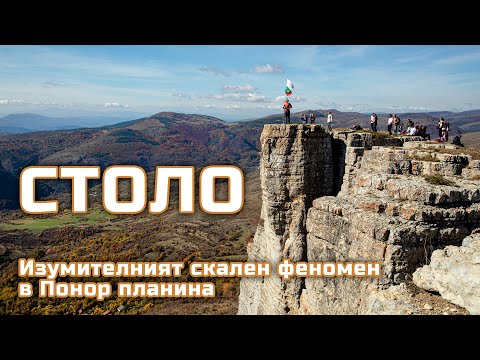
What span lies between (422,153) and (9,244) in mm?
100724

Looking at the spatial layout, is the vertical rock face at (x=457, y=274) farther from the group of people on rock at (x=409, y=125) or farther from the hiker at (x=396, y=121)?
the hiker at (x=396, y=121)

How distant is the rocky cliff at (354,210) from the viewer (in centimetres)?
1183

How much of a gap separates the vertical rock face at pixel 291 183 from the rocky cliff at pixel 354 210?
52 mm

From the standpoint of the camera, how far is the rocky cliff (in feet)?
38.8

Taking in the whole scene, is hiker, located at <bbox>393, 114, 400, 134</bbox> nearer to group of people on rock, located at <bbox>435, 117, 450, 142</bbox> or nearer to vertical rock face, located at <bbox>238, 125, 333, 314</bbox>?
group of people on rock, located at <bbox>435, 117, 450, 142</bbox>

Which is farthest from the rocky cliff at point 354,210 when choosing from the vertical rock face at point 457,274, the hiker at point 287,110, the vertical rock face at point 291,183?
the hiker at point 287,110

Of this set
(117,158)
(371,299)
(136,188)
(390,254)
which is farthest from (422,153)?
(117,158)

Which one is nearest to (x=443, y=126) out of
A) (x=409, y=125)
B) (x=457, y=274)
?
(x=409, y=125)

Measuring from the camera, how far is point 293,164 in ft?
64.2

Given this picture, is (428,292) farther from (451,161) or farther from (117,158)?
(117,158)

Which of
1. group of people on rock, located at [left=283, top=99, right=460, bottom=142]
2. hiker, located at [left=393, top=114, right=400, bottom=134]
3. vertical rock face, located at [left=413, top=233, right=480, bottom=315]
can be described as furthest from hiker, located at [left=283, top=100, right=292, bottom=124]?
vertical rock face, located at [left=413, top=233, right=480, bottom=315]

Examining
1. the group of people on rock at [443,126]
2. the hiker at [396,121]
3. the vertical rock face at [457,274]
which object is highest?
the hiker at [396,121]

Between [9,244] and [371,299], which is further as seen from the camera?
[9,244]

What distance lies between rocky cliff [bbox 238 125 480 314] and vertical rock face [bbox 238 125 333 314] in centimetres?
5
